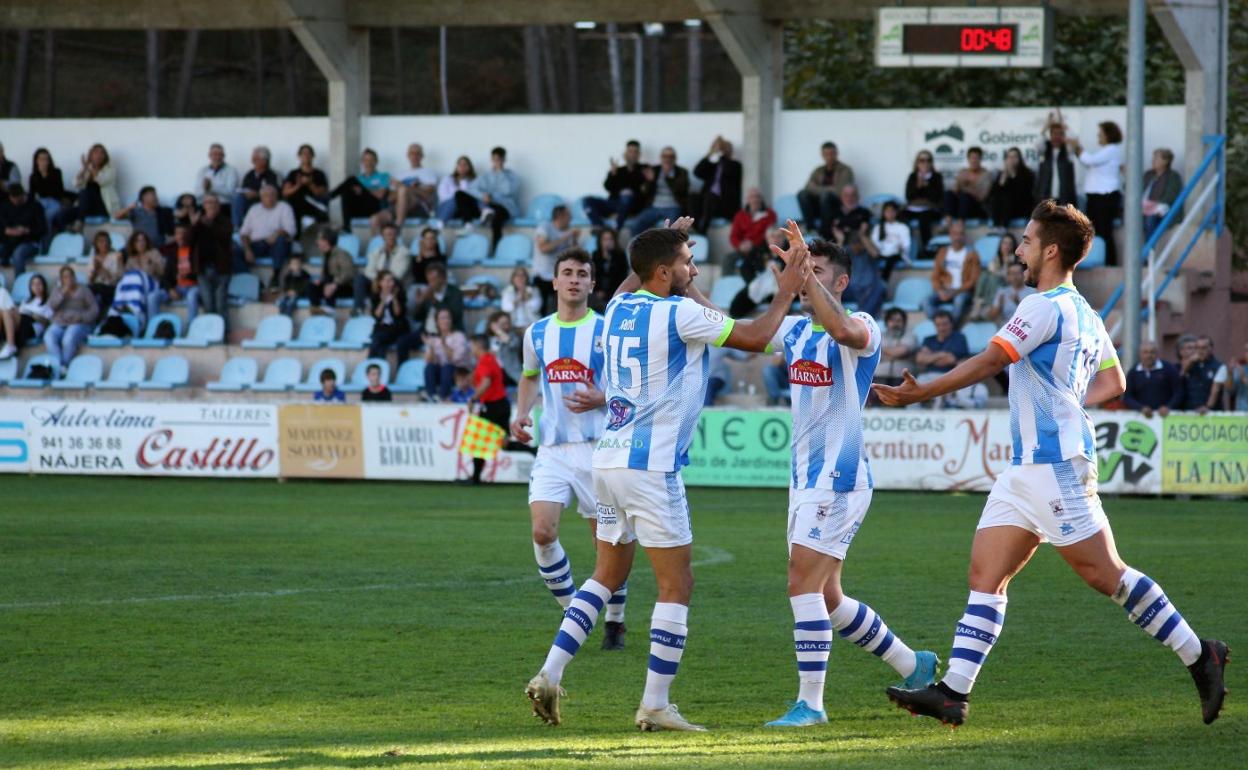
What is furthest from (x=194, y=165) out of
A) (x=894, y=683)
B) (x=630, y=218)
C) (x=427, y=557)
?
(x=894, y=683)

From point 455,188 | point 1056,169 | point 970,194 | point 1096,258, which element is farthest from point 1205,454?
point 455,188

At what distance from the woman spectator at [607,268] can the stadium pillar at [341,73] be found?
624cm

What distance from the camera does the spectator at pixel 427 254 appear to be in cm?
2511

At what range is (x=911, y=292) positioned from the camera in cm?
2391

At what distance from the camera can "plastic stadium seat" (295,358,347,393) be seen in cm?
2466

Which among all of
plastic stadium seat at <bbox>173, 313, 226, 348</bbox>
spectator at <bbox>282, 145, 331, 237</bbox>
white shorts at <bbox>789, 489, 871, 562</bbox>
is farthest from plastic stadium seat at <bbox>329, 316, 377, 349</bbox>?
white shorts at <bbox>789, 489, 871, 562</bbox>

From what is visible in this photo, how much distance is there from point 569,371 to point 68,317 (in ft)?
60.5

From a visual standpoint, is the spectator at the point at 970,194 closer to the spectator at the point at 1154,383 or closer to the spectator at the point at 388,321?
the spectator at the point at 1154,383

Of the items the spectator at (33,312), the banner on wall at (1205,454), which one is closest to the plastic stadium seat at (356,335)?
the spectator at (33,312)

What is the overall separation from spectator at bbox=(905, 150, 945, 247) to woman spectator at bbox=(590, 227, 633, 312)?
424 centimetres

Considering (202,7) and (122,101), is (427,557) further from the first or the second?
(122,101)

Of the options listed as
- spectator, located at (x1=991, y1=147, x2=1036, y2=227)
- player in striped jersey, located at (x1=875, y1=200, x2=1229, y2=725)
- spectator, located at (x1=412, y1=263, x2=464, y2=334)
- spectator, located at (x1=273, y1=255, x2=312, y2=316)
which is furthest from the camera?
spectator, located at (x1=273, y1=255, x2=312, y2=316)

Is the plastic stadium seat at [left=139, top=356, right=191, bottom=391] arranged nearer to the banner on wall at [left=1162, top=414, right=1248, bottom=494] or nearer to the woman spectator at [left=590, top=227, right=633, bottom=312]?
the woman spectator at [left=590, top=227, right=633, bottom=312]

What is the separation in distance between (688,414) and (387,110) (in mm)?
24100
